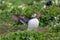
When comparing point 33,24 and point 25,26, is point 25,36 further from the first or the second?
point 25,26

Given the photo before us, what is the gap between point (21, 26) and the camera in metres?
13.6

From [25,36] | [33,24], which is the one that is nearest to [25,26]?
[33,24]

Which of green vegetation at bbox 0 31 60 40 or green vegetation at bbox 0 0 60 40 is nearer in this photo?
green vegetation at bbox 0 31 60 40

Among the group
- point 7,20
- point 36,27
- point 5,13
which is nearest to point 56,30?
point 36,27

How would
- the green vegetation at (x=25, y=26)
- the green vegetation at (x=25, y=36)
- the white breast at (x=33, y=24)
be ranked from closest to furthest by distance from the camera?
the green vegetation at (x=25, y=36)
the green vegetation at (x=25, y=26)
the white breast at (x=33, y=24)

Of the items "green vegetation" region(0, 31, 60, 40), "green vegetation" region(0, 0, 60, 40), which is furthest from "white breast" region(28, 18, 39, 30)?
"green vegetation" region(0, 31, 60, 40)

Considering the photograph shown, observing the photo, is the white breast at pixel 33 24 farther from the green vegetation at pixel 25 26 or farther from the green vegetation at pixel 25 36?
the green vegetation at pixel 25 36

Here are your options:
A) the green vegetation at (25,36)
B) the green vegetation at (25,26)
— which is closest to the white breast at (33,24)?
the green vegetation at (25,26)

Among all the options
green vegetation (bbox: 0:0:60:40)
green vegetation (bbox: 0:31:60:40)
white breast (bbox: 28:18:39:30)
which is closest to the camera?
green vegetation (bbox: 0:31:60:40)

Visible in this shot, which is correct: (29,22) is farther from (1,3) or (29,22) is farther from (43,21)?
(1,3)

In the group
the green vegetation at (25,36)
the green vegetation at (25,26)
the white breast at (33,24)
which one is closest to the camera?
the green vegetation at (25,36)

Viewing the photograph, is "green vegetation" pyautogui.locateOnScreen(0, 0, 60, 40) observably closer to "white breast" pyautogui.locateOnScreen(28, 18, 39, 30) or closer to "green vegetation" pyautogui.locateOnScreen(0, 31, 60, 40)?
"green vegetation" pyautogui.locateOnScreen(0, 31, 60, 40)

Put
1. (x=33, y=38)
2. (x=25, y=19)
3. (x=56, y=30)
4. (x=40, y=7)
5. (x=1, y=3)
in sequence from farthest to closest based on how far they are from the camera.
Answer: (x=1, y=3) → (x=40, y=7) → (x=25, y=19) → (x=56, y=30) → (x=33, y=38)

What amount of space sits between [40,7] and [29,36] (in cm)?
840
